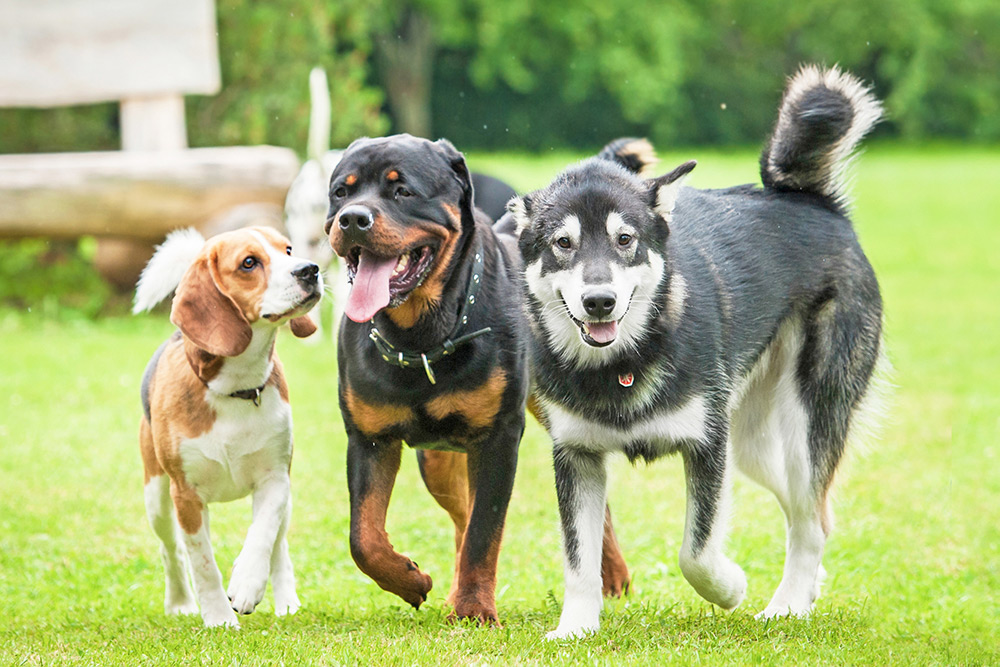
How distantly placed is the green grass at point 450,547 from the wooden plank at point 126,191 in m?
1.15

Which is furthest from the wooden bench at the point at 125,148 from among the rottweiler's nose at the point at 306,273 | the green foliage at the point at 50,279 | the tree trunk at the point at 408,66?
the tree trunk at the point at 408,66

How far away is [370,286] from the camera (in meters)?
4.53

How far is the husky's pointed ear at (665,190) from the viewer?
15.1 ft

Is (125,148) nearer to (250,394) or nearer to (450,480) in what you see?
(450,480)

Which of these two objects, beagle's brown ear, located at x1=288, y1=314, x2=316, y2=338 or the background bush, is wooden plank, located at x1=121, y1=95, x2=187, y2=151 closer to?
beagle's brown ear, located at x1=288, y1=314, x2=316, y2=338

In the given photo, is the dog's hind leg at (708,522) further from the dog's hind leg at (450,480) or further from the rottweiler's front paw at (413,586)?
the dog's hind leg at (450,480)

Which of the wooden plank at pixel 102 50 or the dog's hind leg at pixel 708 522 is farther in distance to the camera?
the wooden plank at pixel 102 50

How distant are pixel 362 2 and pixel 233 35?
2.25 m

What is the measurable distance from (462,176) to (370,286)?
0.60 metres

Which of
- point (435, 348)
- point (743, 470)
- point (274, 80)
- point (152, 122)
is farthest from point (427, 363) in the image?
point (274, 80)

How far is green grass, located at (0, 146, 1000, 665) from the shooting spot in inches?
181

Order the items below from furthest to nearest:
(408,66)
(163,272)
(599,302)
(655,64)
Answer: (655,64)
(408,66)
(163,272)
(599,302)

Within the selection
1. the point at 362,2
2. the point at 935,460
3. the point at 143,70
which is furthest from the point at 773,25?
the point at 935,460

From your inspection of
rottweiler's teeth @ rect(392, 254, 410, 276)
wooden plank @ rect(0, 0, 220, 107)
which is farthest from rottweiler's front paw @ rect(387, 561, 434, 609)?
wooden plank @ rect(0, 0, 220, 107)
